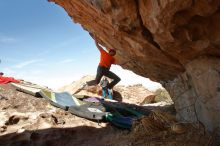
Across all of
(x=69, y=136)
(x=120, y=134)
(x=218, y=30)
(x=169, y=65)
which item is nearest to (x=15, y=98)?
(x=69, y=136)

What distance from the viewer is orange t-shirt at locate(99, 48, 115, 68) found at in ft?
39.0

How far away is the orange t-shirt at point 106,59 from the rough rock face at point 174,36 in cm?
144

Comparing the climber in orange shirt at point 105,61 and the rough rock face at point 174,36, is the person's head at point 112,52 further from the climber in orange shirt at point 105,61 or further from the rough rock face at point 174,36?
the rough rock face at point 174,36

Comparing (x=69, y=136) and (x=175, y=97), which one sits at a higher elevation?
(x=175, y=97)

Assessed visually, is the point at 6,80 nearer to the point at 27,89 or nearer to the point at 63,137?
the point at 27,89

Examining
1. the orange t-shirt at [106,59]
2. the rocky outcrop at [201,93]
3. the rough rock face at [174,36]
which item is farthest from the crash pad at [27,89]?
the rocky outcrop at [201,93]

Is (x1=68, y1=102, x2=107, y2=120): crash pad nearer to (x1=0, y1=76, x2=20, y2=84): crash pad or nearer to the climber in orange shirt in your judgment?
the climber in orange shirt

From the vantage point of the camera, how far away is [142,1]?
6.95m

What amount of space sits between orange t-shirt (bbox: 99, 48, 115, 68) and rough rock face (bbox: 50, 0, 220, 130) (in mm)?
1440

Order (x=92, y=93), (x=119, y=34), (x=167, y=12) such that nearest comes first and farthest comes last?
(x=167, y=12), (x=119, y=34), (x=92, y=93)

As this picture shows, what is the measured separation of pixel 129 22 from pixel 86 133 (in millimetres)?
4351

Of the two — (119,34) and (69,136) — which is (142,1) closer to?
(119,34)

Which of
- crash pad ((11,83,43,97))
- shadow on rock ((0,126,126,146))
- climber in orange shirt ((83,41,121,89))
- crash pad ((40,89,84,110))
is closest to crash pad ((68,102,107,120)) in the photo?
crash pad ((40,89,84,110))

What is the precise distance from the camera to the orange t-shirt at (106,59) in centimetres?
1189
